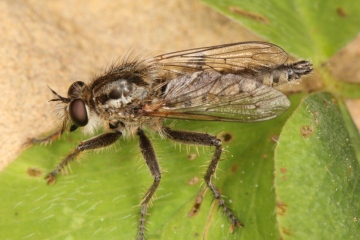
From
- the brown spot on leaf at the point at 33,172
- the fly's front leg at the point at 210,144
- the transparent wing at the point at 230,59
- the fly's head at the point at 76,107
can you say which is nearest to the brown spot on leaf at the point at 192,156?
the fly's front leg at the point at 210,144

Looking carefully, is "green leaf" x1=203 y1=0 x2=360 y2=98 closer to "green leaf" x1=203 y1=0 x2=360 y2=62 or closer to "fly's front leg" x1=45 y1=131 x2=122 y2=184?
"green leaf" x1=203 y1=0 x2=360 y2=62

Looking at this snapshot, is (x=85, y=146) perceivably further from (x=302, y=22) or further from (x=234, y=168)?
(x=302, y=22)

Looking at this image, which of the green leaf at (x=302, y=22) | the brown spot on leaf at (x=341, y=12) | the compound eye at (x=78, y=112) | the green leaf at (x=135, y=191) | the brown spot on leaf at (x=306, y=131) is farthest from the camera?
the brown spot on leaf at (x=341, y=12)

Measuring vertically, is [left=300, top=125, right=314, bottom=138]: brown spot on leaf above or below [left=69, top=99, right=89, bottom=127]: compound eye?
below

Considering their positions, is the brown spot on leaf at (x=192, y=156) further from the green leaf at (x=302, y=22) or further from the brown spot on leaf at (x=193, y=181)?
the green leaf at (x=302, y=22)

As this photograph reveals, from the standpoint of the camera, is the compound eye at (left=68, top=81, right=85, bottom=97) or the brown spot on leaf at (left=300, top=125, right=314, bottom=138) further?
the compound eye at (left=68, top=81, right=85, bottom=97)

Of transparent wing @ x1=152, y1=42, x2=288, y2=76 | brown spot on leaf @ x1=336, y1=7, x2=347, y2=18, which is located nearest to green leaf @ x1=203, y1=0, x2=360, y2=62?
brown spot on leaf @ x1=336, y1=7, x2=347, y2=18

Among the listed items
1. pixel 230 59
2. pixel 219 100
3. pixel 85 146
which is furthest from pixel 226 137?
pixel 85 146

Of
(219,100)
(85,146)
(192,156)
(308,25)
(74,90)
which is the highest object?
(308,25)
